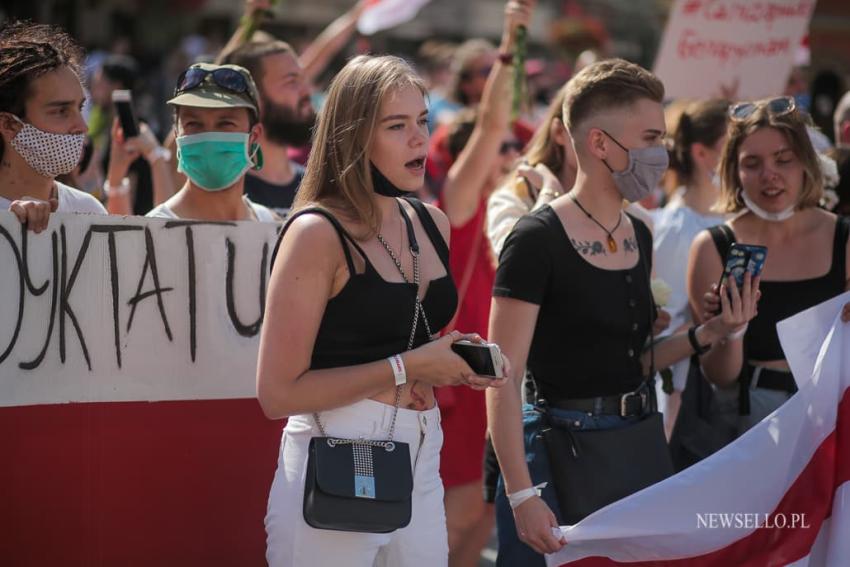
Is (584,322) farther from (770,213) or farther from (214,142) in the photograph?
(214,142)

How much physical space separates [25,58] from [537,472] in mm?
2079

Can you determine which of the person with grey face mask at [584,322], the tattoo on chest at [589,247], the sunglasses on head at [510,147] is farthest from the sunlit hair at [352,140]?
the sunglasses on head at [510,147]

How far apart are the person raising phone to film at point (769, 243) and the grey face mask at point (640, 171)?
552mm

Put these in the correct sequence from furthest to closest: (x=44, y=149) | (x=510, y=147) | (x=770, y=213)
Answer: (x=510, y=147), (x=770, y=213), (x=44, y=149)

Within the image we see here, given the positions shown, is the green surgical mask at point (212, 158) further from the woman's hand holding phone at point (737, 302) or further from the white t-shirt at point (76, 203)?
the woman's hand holding phone at point (737, 302)

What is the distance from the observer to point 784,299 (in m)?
4.18

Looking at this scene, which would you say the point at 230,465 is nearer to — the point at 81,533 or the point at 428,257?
the point at 81,533

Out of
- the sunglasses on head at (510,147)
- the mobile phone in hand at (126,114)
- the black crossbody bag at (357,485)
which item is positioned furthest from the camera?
the sunglasses on head at (510,147)

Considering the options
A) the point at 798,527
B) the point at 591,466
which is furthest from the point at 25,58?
the point at 798,527

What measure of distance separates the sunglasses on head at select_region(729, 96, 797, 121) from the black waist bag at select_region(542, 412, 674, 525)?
1382mm

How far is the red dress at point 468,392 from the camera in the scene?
538cm

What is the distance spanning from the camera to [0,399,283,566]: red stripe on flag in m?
3.51

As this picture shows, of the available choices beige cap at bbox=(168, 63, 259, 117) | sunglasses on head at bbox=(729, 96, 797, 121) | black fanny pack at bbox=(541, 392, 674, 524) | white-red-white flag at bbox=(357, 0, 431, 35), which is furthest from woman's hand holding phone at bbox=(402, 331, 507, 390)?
white-red-white flag at bbox=(357, 0, 431, 35)

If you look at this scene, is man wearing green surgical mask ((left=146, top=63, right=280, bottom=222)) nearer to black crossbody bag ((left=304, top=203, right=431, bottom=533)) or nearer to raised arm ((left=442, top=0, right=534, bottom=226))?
raised arm ((left=442, top=0, right=534, bottom=226))
